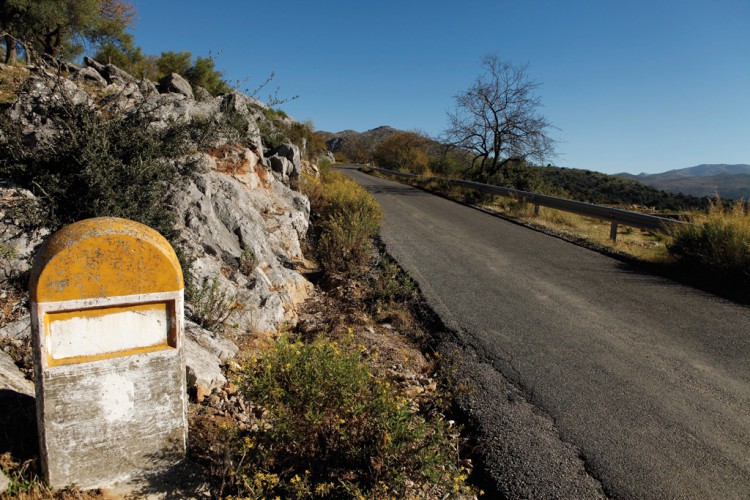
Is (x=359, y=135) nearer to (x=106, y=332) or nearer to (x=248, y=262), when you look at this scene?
(x=248, y=262)

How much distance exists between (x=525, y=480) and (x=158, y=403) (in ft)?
7.82

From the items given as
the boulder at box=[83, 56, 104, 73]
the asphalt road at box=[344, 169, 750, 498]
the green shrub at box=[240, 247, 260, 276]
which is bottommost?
the asphalt road at box=[344, 169, 750, 498]

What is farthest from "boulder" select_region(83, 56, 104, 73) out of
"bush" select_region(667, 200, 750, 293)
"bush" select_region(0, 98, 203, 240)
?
"bush" select_region(667, 200, 750, 293)

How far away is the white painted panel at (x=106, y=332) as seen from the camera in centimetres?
233

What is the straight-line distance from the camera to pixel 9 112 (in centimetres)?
559

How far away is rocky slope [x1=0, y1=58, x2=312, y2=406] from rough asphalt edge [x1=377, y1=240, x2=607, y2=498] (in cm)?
216

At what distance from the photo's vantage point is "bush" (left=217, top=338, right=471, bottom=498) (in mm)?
2688

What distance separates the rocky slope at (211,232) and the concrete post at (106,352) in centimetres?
84

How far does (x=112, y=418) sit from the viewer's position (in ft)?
8.34

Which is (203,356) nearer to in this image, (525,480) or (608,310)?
(525,480)

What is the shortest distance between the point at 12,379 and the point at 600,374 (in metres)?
4.75

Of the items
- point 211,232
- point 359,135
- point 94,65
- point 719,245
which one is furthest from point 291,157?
point 359,135

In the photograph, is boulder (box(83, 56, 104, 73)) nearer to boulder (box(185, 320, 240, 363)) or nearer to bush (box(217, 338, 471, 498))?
boulder (box(185, 320, 240, 363))

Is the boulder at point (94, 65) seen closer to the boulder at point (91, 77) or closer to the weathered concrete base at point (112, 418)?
the boulder at point (91, 77)
